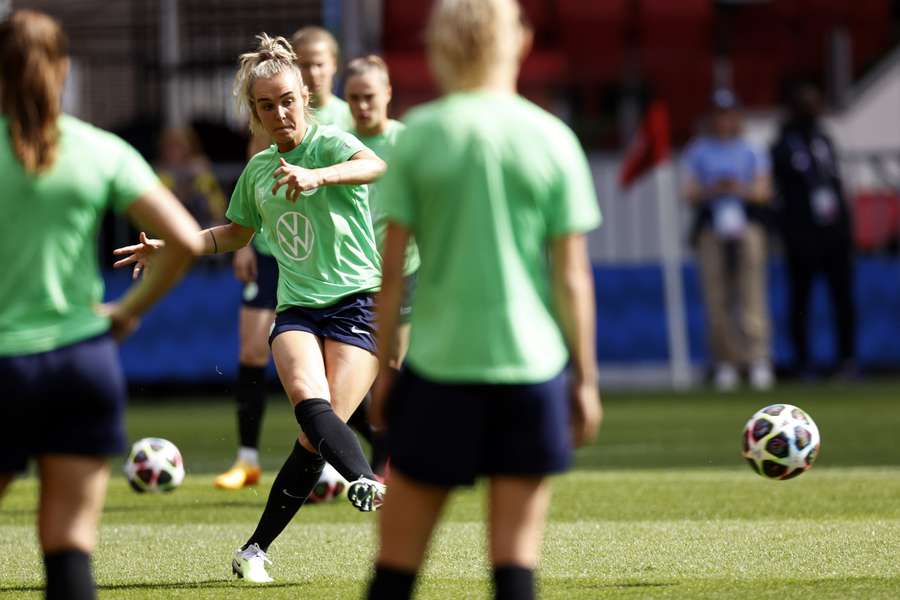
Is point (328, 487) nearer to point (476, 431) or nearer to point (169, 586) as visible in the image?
point (169, 586)

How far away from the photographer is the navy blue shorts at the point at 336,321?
22.8ft

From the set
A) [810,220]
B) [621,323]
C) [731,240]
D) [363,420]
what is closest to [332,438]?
[363,420]

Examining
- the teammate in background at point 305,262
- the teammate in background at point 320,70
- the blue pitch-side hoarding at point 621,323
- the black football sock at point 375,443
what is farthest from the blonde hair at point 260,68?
the blue pitch-side hoarding at point 621,323

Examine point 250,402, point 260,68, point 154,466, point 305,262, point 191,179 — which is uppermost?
point 260,68

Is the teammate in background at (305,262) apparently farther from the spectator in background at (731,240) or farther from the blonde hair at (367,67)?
the spectator in background at (731,240)

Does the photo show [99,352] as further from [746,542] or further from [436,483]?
[746,542]

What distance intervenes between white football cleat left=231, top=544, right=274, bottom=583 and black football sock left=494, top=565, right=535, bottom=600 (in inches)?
103

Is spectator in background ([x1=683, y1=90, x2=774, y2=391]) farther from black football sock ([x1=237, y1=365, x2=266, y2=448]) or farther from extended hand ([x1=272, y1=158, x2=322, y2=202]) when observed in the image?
extended hand ([x1=272, y1=158, x2=322, y2=202])

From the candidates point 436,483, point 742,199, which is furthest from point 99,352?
point 742,199

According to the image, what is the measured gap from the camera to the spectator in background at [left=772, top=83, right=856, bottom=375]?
18078 mm

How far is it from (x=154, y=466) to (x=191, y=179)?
8.69 m

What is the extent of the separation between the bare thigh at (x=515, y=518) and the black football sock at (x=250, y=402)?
6.13 metres

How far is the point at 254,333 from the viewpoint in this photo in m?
10.2

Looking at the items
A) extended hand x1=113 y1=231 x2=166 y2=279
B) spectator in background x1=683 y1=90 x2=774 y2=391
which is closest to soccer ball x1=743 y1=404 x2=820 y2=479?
extended hand x1=113 y1=231 x2=166 y2=279
